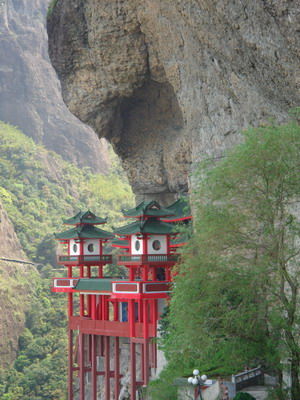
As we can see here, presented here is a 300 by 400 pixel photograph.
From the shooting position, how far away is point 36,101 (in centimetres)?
9944

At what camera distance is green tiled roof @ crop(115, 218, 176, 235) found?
2741 centimetres

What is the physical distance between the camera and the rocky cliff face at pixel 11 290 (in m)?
57.7

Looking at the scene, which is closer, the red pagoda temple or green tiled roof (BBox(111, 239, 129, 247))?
the red pagoda temple

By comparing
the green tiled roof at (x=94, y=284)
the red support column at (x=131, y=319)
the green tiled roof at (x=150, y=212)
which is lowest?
the red support column at (x=131, y=319)

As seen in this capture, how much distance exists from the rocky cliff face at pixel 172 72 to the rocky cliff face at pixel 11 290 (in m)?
25.7

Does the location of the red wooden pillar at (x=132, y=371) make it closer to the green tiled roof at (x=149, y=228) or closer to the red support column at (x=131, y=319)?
the red support column at (x=131, y=319)

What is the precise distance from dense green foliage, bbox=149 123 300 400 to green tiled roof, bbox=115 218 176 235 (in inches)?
340

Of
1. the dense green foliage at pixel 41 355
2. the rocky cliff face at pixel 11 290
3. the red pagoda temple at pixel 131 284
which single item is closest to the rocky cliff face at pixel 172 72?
the red pagoda temple at pixel 131 284

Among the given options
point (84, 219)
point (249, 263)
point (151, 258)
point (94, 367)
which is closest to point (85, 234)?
point (84, 219)

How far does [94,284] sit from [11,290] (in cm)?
3433

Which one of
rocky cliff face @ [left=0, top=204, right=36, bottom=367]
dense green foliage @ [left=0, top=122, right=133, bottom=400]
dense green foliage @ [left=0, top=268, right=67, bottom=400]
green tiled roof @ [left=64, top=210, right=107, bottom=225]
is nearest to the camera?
green tiled roof @ [left=64, top=210, right=107, bottom=225]

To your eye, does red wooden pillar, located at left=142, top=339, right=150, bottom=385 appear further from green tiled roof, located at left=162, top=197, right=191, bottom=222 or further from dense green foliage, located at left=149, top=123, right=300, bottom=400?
dense green foliage, located at left=149, top=123, right=300, bottom=400

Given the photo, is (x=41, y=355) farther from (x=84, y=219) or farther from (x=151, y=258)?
(x=151, y=258)

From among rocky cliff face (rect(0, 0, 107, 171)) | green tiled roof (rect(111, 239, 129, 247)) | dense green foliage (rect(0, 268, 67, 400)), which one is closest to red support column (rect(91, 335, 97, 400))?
green tiled roof (rect(111, 239, 129, 247))
